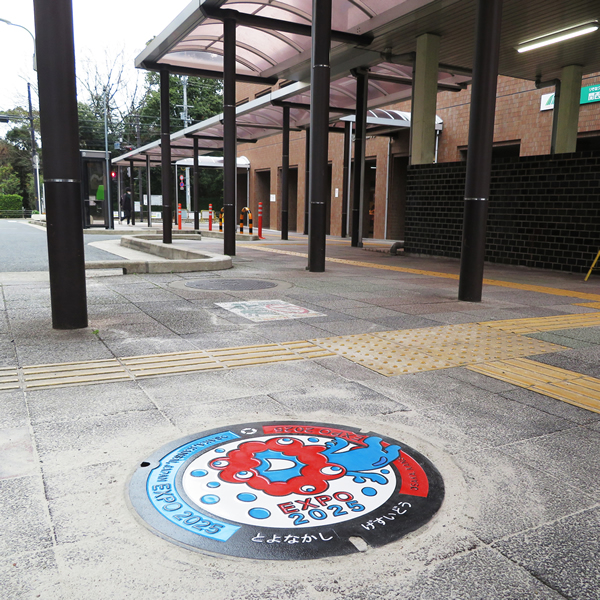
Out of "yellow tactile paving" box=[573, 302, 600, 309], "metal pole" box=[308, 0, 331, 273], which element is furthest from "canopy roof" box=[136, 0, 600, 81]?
"yellow tactile paving" box=[573, 302, 600, 309]

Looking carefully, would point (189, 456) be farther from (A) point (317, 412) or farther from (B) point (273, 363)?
(B) point (273, 363)

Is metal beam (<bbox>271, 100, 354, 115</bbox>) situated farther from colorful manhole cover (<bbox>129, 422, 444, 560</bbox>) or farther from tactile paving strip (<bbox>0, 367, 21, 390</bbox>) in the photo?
colorful manhole cover (<bbox>129, 422, 444, 560</bbox>)

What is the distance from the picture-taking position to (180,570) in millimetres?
1870

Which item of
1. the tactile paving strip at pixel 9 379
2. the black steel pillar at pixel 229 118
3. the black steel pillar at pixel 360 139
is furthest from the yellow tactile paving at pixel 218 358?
the black steel pillar at pixel 360 139

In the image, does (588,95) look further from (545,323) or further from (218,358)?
(218,358)

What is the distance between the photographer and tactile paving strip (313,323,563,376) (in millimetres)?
4520

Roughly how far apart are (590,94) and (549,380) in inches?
682

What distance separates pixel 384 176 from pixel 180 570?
25205mm

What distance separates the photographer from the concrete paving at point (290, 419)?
1.84 meters

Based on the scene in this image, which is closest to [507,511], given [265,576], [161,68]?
[265,576]

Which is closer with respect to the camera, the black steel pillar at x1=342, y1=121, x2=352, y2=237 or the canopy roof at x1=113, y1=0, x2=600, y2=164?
the canopy roof at x1=113, y1=0, x2=600, y2=164

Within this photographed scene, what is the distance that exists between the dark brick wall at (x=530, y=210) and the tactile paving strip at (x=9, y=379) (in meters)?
10.5

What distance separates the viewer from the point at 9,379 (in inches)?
154

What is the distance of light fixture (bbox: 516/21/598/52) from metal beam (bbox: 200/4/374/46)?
4361mm
